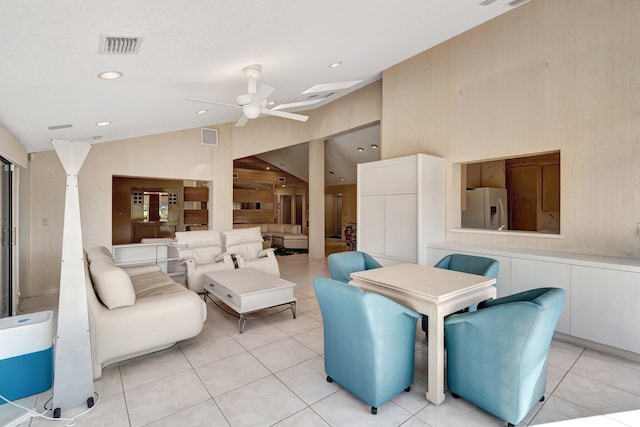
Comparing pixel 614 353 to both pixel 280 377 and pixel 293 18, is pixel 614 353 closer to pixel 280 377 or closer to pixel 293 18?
pixel 280 377

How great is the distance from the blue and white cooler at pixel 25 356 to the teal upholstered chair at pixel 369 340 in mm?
2135

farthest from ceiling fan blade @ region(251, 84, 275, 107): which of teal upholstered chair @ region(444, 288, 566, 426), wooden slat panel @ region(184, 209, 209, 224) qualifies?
wooden slat panel @ region(184, 209, 209, 224)

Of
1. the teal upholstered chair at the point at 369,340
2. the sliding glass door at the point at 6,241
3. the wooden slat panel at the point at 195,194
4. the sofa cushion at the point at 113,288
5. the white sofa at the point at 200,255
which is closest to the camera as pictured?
the teal upholstered chair at the point at 369,340

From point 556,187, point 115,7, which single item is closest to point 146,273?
point 115,7

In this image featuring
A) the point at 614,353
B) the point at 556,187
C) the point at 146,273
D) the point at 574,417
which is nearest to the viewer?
the point at 574,417

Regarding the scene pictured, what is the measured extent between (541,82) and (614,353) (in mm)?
2981

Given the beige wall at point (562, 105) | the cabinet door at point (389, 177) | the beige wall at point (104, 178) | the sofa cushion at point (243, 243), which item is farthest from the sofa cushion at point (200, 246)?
the beige wall at point (562, 105)

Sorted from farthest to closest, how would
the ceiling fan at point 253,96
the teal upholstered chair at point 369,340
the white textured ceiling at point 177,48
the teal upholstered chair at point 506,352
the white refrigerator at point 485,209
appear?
the white refrigerator at point 485,209
the ceiling fan at point 253,96
the teal upholstered chair at point 369,340
the teal upholstered chair at point 506,352
the white textured ceiling at point 177,48

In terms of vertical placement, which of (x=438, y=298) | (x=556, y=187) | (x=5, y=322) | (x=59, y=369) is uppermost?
(x=556, y=187)

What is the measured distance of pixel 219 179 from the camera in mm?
7418

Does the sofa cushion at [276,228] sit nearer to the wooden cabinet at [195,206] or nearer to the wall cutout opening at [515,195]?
the wooden cabinet at [195,206]

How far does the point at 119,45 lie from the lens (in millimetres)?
1980

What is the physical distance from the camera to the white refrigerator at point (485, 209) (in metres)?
5.93

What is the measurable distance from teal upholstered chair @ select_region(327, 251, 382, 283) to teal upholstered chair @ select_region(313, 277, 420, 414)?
1.09 metres
